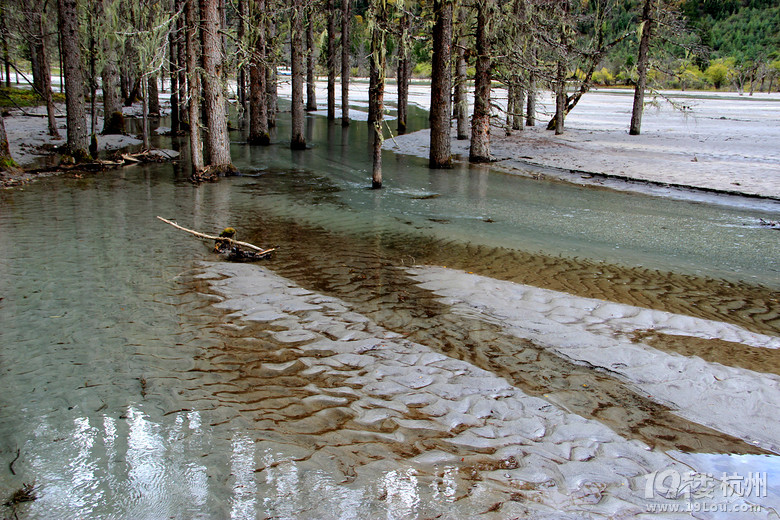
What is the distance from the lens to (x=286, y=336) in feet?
19.8

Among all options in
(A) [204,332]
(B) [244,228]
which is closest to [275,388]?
(A) [204,332]

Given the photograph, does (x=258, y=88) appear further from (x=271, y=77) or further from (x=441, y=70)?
(x=441, y=70)

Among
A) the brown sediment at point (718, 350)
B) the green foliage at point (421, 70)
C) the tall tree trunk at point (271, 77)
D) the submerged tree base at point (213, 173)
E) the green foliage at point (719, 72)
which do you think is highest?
the green foliage at point (421, 70)

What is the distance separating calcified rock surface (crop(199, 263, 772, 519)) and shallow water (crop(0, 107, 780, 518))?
24mm

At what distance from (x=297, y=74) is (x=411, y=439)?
61.2 ft

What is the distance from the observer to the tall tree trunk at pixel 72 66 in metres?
15.6

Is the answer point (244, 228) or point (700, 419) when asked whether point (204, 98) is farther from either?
point (700, 419)

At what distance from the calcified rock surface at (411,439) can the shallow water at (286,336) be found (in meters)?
0.02

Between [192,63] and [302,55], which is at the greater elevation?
[302,55]

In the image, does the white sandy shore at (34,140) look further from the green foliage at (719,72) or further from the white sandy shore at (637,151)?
the green foliage at (719,72)

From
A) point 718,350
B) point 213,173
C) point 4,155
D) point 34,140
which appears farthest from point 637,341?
point 34,140

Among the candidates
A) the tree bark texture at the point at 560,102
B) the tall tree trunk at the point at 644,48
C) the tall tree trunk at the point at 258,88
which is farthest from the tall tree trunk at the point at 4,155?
the tall tree trunk at the point at 644,48

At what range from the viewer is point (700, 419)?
468 centimetres

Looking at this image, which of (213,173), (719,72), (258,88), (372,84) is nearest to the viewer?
(213,173)
